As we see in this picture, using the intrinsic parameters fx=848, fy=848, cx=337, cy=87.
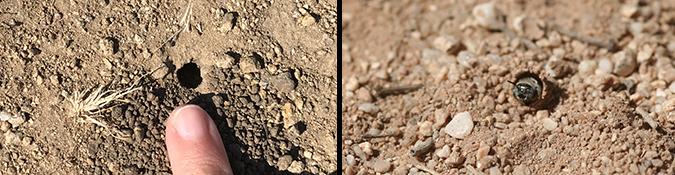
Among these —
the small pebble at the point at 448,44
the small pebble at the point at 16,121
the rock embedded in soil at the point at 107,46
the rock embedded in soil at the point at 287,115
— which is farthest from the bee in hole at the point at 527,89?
the small pebble at the point at 16,121

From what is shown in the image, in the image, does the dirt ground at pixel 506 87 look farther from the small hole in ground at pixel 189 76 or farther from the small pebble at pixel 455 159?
the small hole in ground at pixel 189 76

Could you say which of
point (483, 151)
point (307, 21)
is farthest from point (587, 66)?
point (307, 21)

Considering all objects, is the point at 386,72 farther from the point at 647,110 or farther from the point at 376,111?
the point at 647,110

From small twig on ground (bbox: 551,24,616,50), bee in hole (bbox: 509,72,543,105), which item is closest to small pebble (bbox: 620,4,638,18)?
small twig on ground (bbox: 551,24,616,50)

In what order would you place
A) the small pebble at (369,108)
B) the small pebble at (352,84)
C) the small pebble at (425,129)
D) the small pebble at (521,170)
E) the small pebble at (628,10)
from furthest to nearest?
the small pebble at (628,10)
the small pebble at (352,84)
the small pebble at (369,108)
the small pebble at (425,129)
the small pebble at (521,170)

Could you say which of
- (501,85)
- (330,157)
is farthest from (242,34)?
(501,85)

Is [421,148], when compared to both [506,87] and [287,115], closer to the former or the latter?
[506,87]
